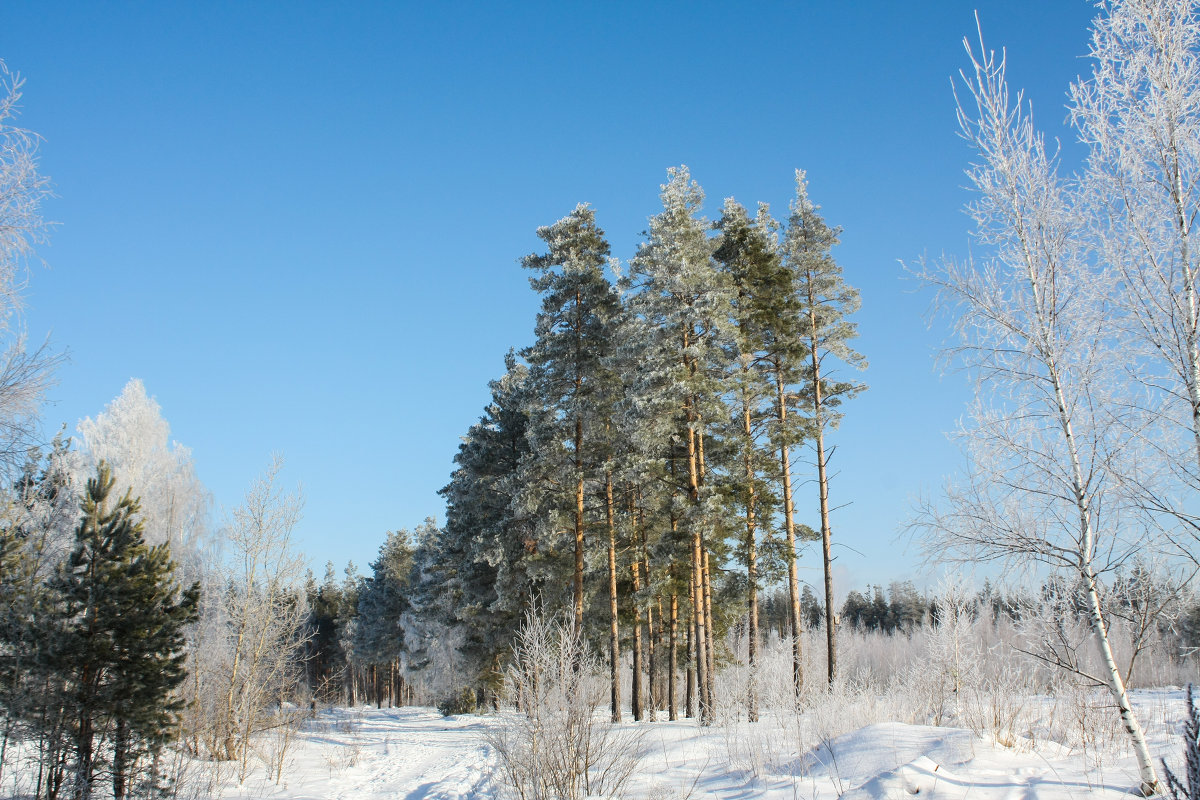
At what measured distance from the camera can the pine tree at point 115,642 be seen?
12.5 meters

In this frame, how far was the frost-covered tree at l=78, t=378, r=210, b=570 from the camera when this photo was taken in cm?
3170

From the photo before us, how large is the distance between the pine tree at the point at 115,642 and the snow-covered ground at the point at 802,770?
2724 millimetres

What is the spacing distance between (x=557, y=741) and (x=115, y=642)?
1013cm

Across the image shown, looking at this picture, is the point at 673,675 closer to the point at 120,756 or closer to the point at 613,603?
the point at 613,603

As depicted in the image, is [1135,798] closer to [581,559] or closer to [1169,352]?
[1169,352]

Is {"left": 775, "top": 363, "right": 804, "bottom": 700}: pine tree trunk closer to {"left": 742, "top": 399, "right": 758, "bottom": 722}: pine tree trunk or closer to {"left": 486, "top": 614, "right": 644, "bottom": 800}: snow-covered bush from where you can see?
{"left": 742, "top": 399, "right": 758, "bottom": 722}: pine tree trunk

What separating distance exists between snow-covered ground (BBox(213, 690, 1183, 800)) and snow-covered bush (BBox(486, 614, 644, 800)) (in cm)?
63

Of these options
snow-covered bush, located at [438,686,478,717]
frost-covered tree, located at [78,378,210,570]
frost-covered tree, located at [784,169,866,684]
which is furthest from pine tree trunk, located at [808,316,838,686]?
frost-covered tree, located at [78,378,210,570]

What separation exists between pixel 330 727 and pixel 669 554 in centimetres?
1959

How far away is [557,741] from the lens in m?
9.27

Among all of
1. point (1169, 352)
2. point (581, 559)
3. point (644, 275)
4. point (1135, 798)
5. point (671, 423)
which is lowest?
point (1135, 798)

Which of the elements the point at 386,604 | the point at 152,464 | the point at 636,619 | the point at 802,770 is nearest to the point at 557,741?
the point at 802,770

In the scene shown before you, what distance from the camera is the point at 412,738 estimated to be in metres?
23.1

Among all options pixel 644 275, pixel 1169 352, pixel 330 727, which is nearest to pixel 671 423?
pixel 644 275
